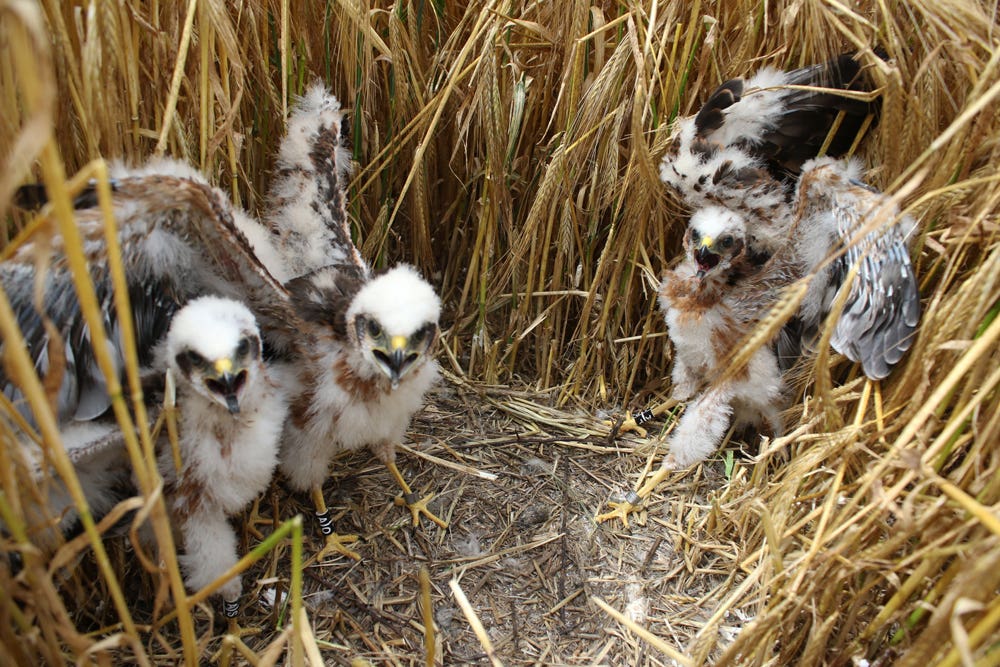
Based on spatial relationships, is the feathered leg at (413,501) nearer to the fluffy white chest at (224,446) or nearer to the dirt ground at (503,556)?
the dirt ground at (503,556)

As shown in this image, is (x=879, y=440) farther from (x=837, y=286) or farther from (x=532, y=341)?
(x=532, y=341)

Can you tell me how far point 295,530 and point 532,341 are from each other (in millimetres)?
2009

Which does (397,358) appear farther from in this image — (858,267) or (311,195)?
(858,267)

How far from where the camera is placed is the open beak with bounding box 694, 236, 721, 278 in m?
2.45

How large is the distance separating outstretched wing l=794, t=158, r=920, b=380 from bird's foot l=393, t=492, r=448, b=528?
1.45 meters

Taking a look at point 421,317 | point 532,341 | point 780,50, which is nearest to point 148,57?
point 421,317

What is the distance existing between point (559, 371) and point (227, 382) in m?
1.66

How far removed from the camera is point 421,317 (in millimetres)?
2018

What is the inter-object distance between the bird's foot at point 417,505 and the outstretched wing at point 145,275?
73 cm

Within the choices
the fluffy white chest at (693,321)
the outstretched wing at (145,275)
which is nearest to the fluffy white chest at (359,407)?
the outstretched wing at (145,275)

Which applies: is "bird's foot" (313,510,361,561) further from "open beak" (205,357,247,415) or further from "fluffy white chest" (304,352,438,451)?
"open beak" (205,357,247,415)

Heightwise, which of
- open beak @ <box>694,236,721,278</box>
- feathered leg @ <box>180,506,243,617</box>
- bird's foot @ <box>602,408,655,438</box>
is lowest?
bird's foot @ <box>602,408,655,438</box>

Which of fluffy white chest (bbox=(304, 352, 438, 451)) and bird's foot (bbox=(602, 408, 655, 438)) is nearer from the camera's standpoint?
fluffy white chest (bbox=(304, 352, 438, 451))

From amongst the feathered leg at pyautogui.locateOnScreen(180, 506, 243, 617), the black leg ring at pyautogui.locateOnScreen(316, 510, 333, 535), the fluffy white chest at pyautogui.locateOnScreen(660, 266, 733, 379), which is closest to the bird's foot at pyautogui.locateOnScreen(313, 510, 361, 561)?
the black leg ring at pyautogui.locateOnScreen(316, 510, 333, 535)
